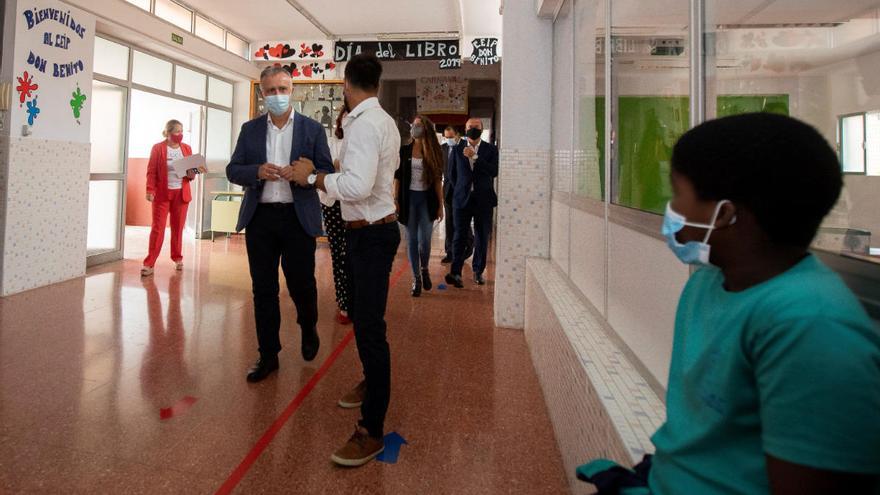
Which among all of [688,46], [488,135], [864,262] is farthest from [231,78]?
[864,262]

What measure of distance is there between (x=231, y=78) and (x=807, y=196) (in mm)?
9233

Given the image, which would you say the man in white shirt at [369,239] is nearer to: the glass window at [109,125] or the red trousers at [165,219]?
the red trousers at [165,219]

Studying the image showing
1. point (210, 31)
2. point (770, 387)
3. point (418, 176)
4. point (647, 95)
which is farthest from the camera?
point (210, 31)

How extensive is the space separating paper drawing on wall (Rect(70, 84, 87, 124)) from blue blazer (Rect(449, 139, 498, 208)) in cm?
374

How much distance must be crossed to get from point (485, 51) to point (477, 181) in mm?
4272

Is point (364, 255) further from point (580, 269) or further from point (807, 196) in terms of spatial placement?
point (807, 196)

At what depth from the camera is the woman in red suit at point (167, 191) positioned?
5.29 metres

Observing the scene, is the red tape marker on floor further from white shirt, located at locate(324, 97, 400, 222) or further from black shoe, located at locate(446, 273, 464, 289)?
black shoe, located at locate(446, 273, 464, 289)

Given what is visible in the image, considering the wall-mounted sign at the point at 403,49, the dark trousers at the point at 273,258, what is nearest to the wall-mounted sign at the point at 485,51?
the wall-mounted sign at the point at 403,49

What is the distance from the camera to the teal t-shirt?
0.49 meters

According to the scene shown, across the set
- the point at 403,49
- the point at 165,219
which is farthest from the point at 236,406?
the point at 403,49

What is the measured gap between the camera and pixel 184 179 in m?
5.46

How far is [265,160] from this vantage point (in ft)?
8.23

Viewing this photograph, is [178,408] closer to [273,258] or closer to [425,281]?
[273,258]
